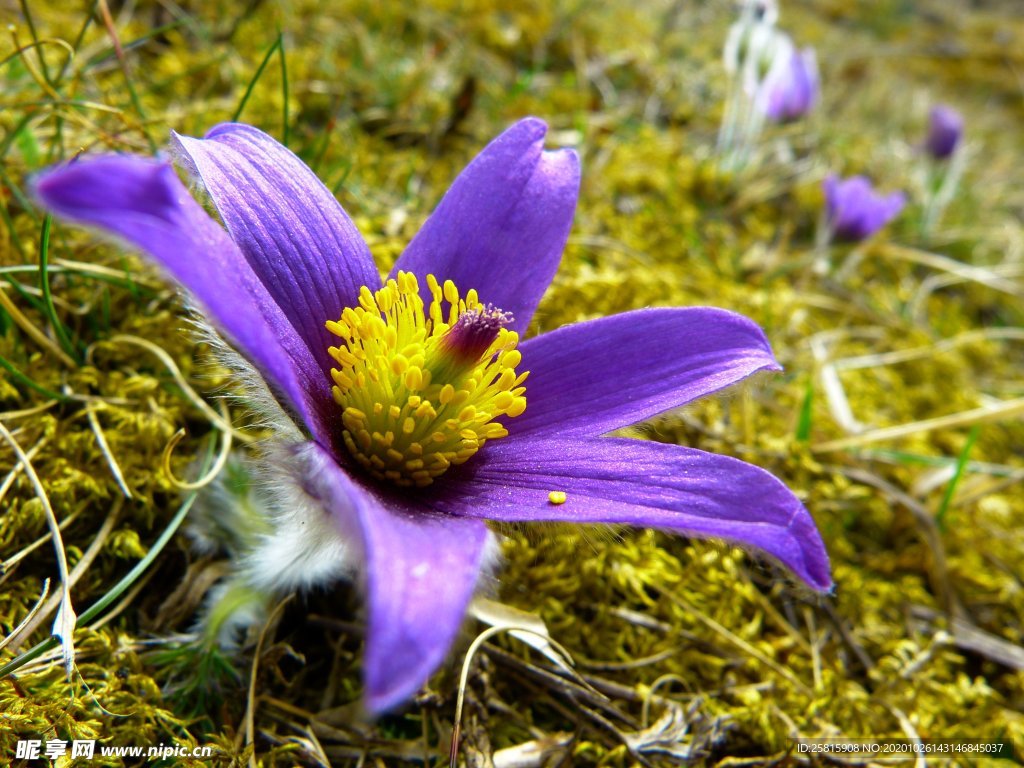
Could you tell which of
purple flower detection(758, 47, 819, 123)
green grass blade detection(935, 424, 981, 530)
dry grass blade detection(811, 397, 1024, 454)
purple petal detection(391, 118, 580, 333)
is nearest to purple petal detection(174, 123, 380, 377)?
purple petal detection(391, 118, 580, 333)

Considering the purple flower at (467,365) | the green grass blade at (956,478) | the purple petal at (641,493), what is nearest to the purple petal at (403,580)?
the purple flower at (467,365)

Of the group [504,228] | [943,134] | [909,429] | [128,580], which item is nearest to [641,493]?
[504,228]

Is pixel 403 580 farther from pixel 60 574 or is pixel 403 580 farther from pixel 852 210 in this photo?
pixel 852 210

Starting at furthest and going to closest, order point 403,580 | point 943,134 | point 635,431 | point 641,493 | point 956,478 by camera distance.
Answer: point 943,134 < point 956,478 < point 635,431 < point 641,493 < point 403,580

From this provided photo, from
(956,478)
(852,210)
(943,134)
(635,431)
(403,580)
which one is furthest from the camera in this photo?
(943,134)

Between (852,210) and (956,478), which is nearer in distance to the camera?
(956,478)

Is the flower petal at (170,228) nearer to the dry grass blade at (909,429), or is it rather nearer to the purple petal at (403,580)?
the purple petal at (403,580)
